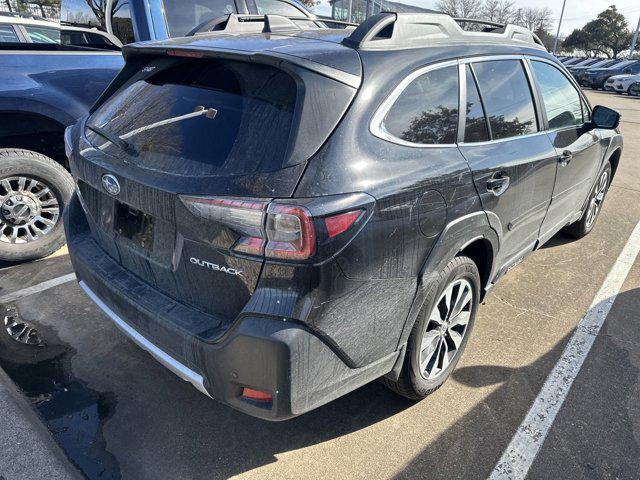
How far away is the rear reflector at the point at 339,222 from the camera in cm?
172

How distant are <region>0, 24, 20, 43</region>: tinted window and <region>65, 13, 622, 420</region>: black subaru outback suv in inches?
91.9

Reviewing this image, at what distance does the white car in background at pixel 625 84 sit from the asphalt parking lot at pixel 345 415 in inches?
1008

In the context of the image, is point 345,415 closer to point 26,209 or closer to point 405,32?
point 405,32

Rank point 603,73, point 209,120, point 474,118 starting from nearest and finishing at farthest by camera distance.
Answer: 1. point 209,120
2. point 474,118
3. point 603,73

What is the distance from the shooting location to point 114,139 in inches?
89.7

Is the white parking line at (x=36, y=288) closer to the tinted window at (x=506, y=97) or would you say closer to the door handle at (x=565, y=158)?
the tinted window at (x=506, y=97)

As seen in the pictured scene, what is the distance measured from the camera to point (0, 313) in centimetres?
340

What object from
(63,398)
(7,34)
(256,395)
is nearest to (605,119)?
(256,395)

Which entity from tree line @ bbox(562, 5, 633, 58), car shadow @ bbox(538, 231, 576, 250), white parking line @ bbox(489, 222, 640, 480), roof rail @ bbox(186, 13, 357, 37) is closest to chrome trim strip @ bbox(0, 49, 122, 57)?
roof rail @ bbox(186, 13, 357, 37)

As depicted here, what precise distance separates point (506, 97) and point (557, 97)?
937 millimetres

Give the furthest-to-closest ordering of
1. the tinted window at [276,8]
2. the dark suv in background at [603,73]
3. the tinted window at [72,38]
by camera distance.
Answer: the dark suv in background at [603,73] → the tinted window at [276,8] → the tinted window at [72,38]

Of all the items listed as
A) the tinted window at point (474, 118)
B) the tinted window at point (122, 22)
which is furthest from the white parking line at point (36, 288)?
the tinted window at point (474, 118)

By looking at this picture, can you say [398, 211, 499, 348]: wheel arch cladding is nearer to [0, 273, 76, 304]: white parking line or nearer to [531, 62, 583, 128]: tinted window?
[531, 62, 583, 128]: tinted window

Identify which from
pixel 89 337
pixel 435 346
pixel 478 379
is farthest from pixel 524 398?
pixel 89 337
